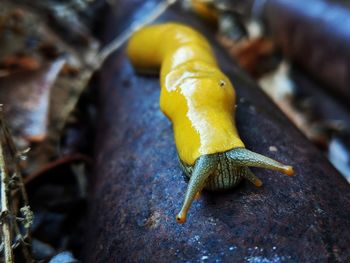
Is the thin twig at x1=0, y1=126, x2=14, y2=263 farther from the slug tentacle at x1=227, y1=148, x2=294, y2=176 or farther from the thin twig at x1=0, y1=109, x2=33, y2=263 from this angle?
the slug tentacle at x1=227, y1=148, x2=294, y2=176

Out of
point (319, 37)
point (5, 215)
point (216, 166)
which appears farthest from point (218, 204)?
point (319, 37)

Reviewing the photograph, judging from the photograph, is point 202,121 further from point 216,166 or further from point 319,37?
point 319,37

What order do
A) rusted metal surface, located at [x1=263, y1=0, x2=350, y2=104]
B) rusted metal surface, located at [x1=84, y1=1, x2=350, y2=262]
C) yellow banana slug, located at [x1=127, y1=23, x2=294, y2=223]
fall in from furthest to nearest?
rusted metal surface, located at [x1=263, y1=0, x2=350, y2=104], yellow banana slug, located at [x1=127, y1=23, x2=294, y2=223], rusted metal surface, located at [x1=84, y1=1, x2=350, y2=262]

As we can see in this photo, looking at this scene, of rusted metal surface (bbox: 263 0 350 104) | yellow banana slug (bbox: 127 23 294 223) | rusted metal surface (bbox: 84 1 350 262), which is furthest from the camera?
rusted metal surface (bbox: 263 0 350 104)

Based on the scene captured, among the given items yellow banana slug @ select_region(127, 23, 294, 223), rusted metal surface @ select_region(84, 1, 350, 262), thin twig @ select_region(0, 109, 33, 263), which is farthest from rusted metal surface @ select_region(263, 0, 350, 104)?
thin twig @ select_region(0, 109, 33, 263)

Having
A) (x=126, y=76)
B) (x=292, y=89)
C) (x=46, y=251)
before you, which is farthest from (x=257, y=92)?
(x=292, y=89)

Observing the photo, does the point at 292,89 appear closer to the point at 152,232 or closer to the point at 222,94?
the point at 222,94

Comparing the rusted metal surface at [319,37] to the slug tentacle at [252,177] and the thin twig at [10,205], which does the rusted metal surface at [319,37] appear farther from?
the thin twig at [10,205]
